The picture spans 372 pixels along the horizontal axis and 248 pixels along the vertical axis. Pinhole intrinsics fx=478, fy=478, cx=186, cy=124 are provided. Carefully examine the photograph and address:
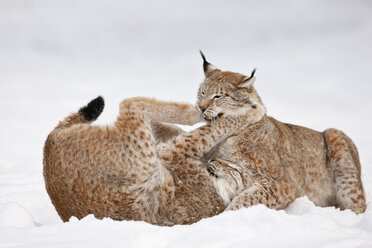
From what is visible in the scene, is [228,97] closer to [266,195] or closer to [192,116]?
[192,116]

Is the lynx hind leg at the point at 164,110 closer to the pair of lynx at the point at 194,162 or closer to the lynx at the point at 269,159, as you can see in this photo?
the pair of lynx at the point at 194,162

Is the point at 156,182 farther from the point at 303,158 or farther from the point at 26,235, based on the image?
the point at 303,158

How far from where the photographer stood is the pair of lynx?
5.05 m

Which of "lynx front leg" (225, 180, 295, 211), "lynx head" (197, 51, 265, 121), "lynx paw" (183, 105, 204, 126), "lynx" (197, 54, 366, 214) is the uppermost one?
"lynx head" (197, 51, 265, 121)

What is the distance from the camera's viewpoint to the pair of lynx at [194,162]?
16.6 feet

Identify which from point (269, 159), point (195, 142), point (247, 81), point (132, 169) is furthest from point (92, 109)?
point (269, 159)

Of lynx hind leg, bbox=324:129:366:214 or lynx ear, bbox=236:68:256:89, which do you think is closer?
lynx ear, bbox=236:68:256:89

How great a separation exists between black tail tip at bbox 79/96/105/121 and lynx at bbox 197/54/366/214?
4.08 feet

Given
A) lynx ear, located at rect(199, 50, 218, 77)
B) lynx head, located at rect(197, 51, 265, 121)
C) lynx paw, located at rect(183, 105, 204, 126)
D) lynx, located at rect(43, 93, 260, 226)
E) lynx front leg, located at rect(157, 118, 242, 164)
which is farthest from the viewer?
lynx ear, located at rect(199, 50, 218, 77)

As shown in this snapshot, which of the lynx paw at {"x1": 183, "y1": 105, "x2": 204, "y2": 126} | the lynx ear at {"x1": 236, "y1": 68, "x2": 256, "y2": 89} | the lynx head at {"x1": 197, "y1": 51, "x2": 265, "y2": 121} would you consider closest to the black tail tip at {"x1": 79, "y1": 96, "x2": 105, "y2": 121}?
the lynx paw at {"x1": 183, "y1": 105, "x2": 204, "y2": 126}

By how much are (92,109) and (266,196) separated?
2.34 m

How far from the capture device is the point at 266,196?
5.53 meters

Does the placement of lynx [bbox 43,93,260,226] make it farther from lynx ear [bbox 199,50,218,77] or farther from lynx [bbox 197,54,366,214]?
lynx ear [bbox 199,50,218,77]

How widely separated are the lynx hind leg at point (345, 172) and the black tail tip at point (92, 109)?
→ 3.29 meters
